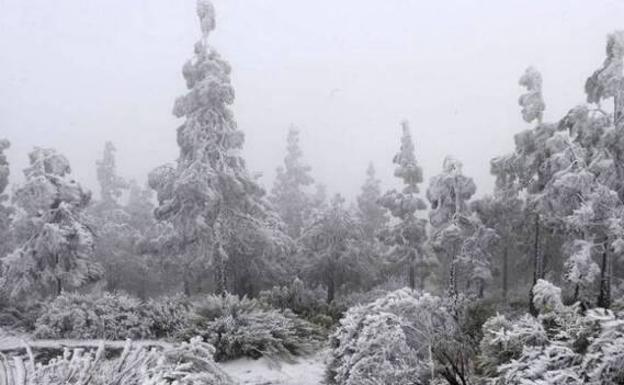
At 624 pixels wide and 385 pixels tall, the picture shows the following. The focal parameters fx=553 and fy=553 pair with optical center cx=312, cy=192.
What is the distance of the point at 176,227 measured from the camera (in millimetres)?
21750

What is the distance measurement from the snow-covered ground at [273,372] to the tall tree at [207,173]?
32.3 ft

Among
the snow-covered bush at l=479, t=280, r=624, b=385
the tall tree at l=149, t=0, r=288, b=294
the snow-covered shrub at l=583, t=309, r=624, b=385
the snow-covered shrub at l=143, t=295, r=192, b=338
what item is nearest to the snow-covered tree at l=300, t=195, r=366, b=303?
the tall tree at l=149, t=0, r=288, b=294

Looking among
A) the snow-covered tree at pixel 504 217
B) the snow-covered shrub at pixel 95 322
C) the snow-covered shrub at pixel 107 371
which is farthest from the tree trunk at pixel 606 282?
the snow-covered shrub at pixel 107 371


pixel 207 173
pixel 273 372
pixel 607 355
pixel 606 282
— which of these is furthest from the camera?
pixel 207 173

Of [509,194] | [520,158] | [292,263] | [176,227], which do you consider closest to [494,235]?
[509,194]

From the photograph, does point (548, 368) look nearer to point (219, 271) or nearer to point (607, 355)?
point (607, 355)

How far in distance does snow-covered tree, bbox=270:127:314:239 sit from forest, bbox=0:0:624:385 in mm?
11192

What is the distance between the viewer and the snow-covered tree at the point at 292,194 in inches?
1766

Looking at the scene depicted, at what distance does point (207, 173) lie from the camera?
2080 cm

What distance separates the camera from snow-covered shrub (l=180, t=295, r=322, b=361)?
11891 millimetres

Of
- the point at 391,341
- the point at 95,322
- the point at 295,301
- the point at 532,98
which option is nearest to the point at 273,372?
the point at 391,341

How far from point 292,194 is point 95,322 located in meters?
31.4

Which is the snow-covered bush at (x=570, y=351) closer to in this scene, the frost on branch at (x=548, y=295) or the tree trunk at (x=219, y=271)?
the frost on branch at (x=548, y=295)

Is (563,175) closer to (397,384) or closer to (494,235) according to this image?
(494,235)
